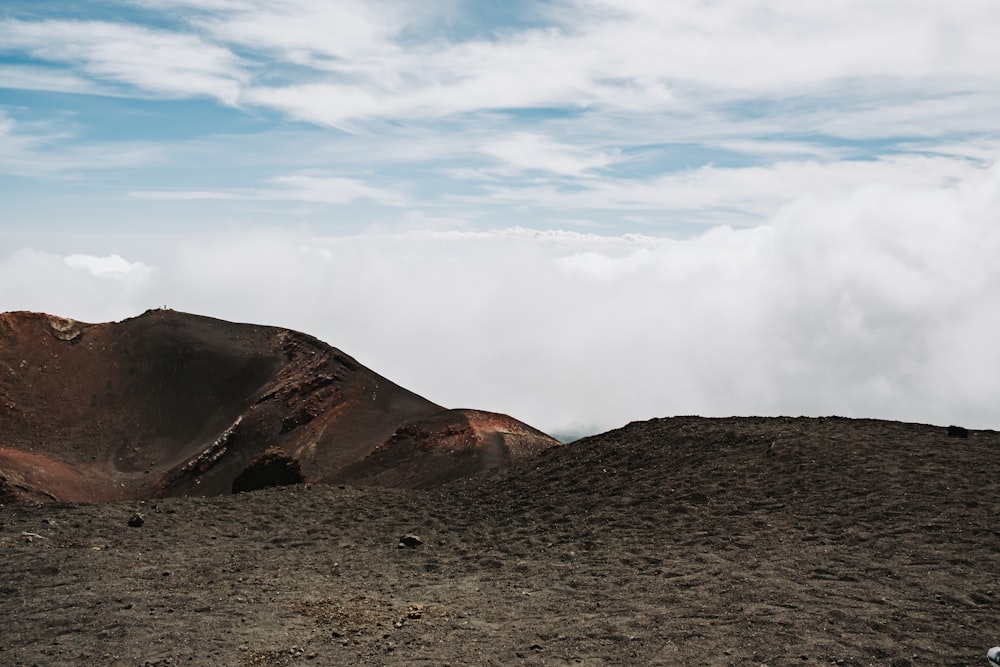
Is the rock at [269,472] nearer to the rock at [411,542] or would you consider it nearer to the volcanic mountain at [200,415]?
the volcanic mountain at [200,415]

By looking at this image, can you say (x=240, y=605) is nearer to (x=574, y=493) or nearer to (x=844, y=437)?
(x=574, y=493)

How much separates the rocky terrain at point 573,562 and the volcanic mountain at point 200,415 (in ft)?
10.9

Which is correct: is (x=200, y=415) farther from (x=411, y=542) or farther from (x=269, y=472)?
(x=411, y=542)

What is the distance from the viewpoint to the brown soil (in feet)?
27.1

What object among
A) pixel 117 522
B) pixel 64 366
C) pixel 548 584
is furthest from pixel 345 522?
pixel 64 366

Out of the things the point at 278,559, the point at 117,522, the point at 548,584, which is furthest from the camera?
the point at 117,522

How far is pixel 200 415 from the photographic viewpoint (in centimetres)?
2669

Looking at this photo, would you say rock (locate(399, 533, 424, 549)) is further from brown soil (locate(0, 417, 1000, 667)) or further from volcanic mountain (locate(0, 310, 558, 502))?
volcanic mountain (locate(0, 310, 558, 502))

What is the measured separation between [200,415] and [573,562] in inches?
742

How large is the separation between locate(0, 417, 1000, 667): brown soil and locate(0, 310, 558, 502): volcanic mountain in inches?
200

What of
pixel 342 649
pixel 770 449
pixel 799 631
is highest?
pixel 770 449

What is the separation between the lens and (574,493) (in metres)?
14.2

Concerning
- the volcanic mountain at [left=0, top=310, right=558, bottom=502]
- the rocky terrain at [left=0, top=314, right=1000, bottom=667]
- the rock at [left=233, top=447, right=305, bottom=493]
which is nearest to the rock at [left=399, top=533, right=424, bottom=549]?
the rocky terrain at [left=0, top=314, right=1000, bottom=667]

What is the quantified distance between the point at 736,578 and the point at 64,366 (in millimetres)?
24661
